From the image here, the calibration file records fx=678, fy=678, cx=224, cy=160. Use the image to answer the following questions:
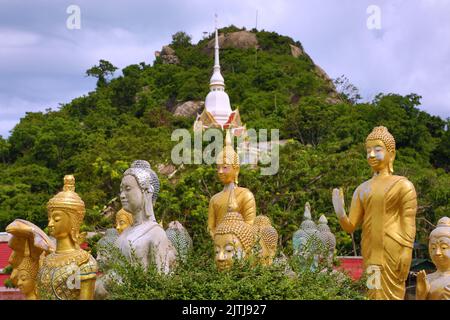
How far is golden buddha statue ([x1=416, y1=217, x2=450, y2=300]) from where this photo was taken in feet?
18.2

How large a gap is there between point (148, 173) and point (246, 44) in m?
60.7

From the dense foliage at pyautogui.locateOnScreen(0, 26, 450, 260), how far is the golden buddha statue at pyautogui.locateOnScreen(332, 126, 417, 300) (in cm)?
154

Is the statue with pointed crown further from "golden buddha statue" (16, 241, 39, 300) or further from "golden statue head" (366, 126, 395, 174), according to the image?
"golden statue head" (366, 126, 395, 174)

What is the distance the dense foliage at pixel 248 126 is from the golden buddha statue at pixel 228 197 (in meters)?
0.40

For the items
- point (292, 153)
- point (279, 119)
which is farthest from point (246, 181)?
point (279, 119)

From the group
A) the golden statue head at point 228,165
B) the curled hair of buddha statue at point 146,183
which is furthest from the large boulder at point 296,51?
the curled hair of buddha statue at point 146,183

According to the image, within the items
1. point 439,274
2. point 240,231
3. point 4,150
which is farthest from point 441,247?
point 4,150

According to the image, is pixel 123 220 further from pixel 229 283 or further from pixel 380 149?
pixel 229 283

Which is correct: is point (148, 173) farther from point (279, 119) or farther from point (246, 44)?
point (246, 44)

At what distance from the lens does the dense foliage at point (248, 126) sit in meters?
15.7

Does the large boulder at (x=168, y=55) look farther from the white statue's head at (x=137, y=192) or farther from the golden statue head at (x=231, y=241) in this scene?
the white statue's head at (x=137, y=192)

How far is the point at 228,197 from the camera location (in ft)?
25.1

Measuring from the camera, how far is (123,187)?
5707 millimetres

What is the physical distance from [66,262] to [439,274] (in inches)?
123
